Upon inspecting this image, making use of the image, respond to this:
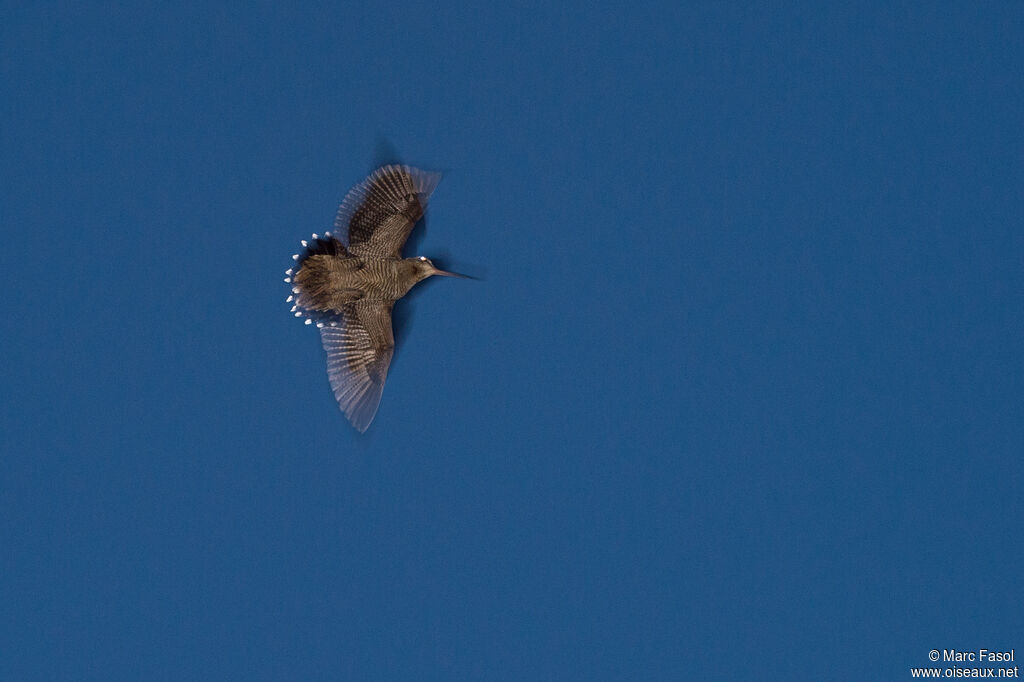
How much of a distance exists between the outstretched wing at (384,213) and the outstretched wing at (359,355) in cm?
18

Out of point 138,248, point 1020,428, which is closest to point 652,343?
point 1020,428

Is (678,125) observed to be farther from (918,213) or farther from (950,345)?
(950,345)

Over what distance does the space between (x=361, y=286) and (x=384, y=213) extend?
240mm

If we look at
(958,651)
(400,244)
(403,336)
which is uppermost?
(400,244)

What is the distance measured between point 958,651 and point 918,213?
1353 millimetres

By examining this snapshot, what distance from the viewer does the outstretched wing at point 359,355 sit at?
2996 mm

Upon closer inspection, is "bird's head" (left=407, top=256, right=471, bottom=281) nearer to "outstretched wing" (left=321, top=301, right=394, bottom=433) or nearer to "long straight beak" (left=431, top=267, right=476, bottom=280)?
"long straight beak" (left=431, top=267, right=476, bottom=280)

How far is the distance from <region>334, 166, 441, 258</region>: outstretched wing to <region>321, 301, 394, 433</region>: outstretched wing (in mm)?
180

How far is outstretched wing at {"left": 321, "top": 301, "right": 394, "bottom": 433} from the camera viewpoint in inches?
118

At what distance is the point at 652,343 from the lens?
3107mm
